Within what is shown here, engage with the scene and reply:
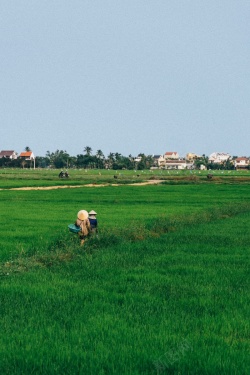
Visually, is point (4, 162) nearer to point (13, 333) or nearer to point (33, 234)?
point (33, 234)

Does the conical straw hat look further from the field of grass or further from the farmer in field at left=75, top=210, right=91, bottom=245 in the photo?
the field of grass

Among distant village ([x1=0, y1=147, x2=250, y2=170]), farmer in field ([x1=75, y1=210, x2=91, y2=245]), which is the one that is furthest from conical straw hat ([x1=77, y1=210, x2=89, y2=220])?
distant village ([x1=0, y1=147, x2=250, y2=170])

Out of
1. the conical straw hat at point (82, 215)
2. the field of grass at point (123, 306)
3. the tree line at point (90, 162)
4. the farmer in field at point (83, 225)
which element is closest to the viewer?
the field of grass at point (123, 306)

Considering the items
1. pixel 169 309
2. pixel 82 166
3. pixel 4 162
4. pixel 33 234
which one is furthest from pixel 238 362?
pixel 82 166

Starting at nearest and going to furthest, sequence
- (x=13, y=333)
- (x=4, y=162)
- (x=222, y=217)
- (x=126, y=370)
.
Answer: (x=126, y=370)
(x=13, y=333)
(x=222, y=217)
(x=4, y=162)

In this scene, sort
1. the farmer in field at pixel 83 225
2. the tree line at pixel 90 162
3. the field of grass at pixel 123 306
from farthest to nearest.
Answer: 1. the tree line at pixel 90 162
2. the farmer in field at pixel 83 225
3. the field of grass at pixel 123 306

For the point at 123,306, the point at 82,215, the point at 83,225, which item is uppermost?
the point at 82,215

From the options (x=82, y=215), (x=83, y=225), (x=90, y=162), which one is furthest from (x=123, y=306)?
(x=90, y=162)

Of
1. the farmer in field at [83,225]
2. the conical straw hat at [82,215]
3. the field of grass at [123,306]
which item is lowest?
the field of grass at [123,306]

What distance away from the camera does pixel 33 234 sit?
1376 centimetres

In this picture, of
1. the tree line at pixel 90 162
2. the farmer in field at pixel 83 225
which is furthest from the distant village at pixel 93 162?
the farmer in field at pixel 83 225

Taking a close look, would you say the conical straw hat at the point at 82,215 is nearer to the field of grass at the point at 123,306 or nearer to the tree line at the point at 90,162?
the field of grass at the point at 123,306

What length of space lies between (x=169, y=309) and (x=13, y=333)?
1962mm

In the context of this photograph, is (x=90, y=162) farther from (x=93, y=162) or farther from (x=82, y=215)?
(x=82, y=215)
